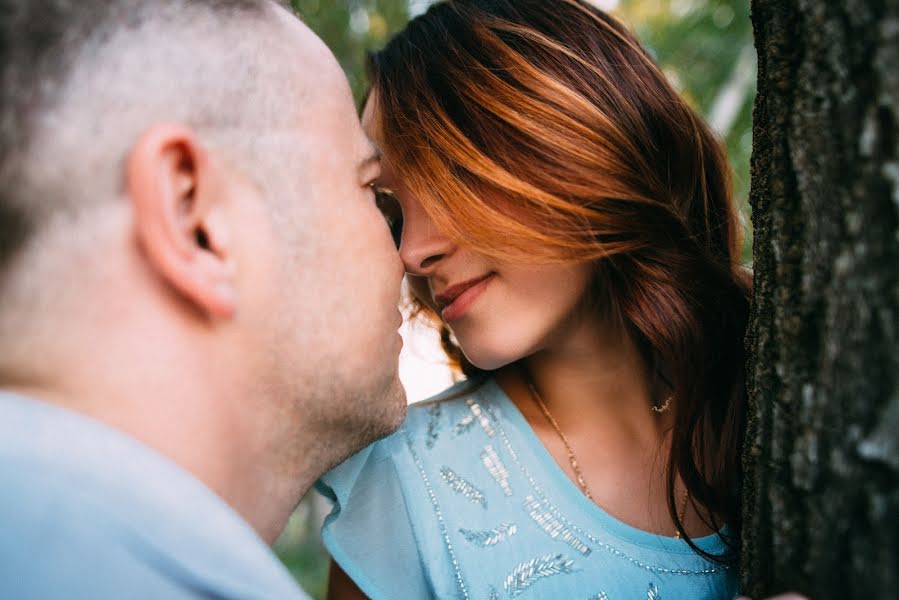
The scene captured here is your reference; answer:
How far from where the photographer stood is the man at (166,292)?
87 centimetres

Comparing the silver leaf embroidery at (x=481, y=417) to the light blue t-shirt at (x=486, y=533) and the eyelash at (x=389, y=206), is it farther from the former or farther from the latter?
the eyelash at (x=389, y=206)

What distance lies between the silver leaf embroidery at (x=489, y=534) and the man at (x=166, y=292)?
0.57 meters

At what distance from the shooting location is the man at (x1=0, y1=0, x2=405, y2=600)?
0.87 metres

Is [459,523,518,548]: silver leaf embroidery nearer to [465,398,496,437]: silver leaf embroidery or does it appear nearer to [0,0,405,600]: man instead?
[465,398,496,437]: silver leaf embroidery

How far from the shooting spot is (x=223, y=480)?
1119 mm

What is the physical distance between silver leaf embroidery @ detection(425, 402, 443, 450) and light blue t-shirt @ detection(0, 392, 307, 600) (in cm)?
95

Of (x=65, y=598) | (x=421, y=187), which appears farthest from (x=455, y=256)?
(x=65, y=598)

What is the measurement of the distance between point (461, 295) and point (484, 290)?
0.22 ft

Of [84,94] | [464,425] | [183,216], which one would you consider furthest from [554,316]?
[84,94]

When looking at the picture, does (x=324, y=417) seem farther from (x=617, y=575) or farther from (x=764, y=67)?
(x=764, y=67)

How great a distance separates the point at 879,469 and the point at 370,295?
927 millimetres

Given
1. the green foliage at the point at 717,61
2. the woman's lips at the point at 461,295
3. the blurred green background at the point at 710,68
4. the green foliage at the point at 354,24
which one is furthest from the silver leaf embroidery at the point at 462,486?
the green foliage at the point at 717,61

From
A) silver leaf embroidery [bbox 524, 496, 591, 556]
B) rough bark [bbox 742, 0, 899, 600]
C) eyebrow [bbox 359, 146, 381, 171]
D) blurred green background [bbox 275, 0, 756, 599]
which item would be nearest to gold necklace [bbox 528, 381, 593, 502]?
silver leaf embroidery [bbox 524, 496, 591, 556]

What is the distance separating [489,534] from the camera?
68.6 inches
